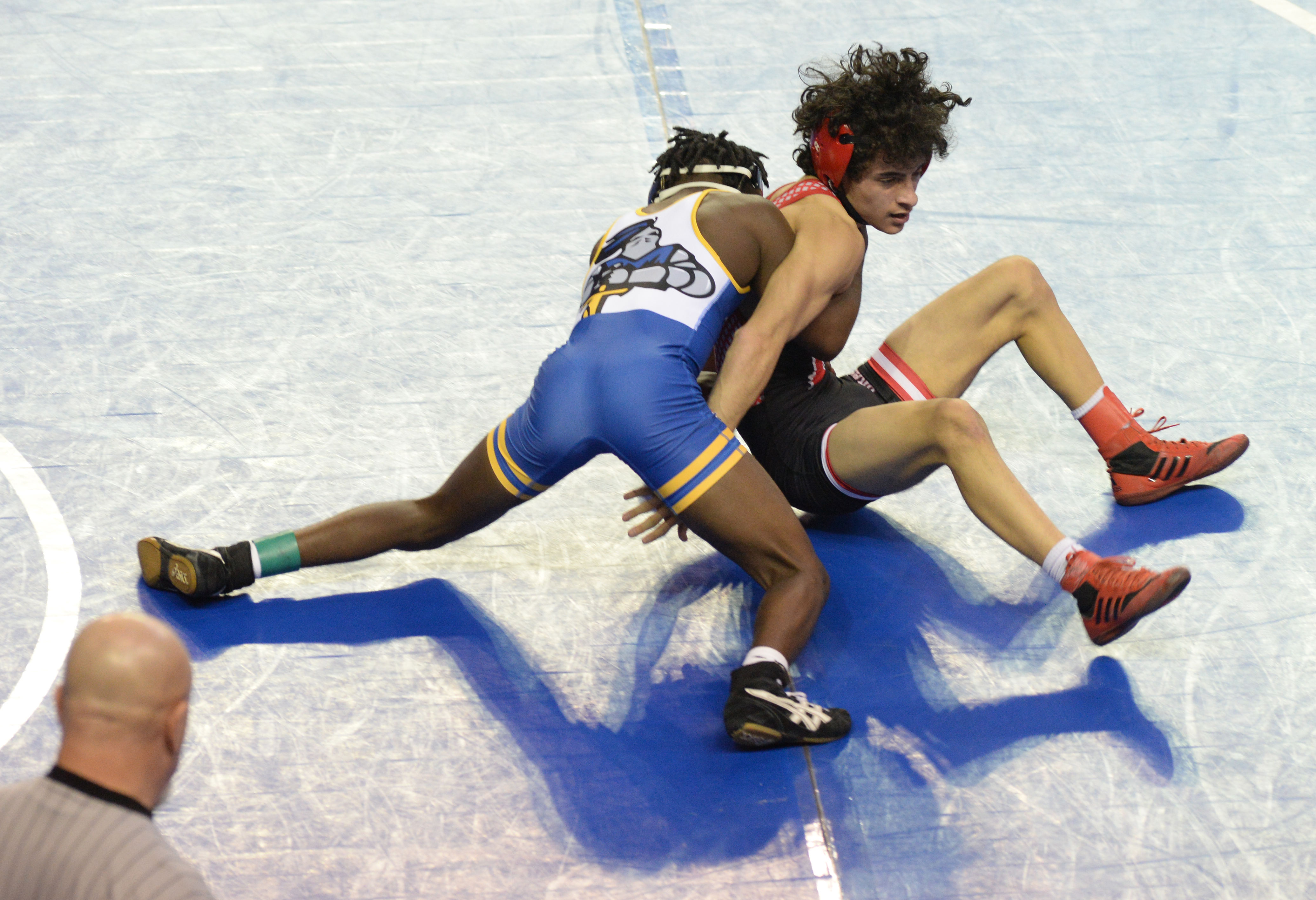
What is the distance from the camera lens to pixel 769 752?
312 cm

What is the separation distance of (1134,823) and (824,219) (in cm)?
164

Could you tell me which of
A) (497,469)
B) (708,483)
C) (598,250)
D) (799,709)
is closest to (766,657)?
(799,709)

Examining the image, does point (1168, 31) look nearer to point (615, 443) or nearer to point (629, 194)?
point (629, 194)

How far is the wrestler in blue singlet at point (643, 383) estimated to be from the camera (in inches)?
125

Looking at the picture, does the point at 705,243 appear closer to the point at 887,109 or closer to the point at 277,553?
the point at 887,109

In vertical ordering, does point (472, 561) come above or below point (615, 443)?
below

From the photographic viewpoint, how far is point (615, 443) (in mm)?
3207

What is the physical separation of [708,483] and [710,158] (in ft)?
3.91

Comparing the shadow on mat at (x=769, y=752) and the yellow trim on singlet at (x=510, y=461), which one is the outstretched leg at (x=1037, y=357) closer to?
the shadow on mat at (x=769, y=752)

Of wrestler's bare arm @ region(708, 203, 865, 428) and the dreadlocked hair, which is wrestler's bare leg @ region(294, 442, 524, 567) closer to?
wrestler's bare arm @ region(708, 203, 865, 428)

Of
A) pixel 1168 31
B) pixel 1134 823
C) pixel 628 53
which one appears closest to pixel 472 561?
pixel 1134 823

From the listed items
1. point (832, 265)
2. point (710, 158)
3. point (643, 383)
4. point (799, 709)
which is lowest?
point (799, 709)

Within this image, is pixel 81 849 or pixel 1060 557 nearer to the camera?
pixel 81 849

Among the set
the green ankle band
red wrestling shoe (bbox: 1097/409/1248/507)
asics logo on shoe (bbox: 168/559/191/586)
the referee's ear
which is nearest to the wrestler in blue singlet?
the green ankle band
